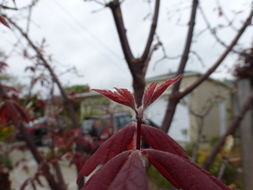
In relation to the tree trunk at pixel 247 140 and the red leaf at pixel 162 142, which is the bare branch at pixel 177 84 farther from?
the tree trunk at pixel 247 140

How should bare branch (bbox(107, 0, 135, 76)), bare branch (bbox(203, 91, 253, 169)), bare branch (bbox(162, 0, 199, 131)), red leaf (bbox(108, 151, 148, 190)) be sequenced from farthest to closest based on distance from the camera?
bare branch (bbox(203, 91, 253, 169))
bare branch (bbox(162, 0, 199, 131))
bare branch (bbox(107, 0, 135, 76))
red leaf (bbox(108, 151, 148, 190))

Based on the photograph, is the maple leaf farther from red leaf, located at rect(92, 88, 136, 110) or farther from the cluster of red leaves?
red leaf, located at rect(92, 88, 136, 110)

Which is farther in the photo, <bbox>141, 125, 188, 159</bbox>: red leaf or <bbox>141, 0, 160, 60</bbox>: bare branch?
<bbox>141, 0, 160, 60</bbox>: bare branch

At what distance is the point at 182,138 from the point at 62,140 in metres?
8.20

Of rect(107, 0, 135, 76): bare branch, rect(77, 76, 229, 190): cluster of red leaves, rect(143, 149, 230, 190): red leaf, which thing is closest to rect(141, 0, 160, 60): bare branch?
rect(107, 0, 135, 76): bare branch

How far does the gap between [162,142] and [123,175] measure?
16 cm

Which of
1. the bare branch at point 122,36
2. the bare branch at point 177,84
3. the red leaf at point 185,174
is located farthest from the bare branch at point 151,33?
the red leaf at point 185,174

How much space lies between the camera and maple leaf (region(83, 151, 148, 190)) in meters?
0.29

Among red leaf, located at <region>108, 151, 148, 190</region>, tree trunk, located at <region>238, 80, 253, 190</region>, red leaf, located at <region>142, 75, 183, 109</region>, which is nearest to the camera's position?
red leaf, located at <region>108, 151, 148, 190</region>

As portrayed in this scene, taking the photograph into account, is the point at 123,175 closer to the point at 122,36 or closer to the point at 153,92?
the point at 153,92

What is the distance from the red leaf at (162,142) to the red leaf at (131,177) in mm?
122

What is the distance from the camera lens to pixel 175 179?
337mm

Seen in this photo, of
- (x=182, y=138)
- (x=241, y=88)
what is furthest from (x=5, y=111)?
(x=182, y=138)

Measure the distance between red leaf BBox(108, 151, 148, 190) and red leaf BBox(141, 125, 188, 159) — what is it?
0.40 ft
